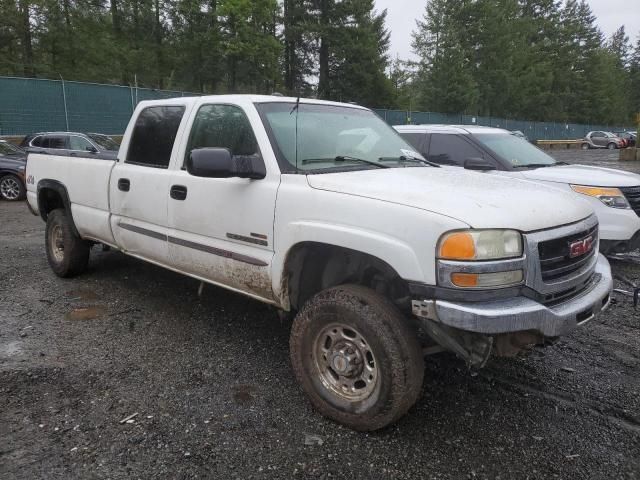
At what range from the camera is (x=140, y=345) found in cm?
396

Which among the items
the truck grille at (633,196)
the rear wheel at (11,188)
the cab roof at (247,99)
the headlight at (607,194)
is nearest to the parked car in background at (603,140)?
the truck grille at (633,196)

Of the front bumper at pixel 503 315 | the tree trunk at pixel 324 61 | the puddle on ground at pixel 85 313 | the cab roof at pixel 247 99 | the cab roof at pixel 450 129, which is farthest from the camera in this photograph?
the tree trunk at pixel 324 61

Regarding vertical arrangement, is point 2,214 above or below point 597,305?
below

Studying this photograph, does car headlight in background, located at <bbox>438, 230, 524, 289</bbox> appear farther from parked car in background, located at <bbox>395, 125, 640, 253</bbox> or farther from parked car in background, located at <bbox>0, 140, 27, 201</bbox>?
parked car in background, located at <bbox>0, 140, 27, 201</bbox>

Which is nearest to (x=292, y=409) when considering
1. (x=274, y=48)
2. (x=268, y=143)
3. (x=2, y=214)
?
(x=268, y=143)

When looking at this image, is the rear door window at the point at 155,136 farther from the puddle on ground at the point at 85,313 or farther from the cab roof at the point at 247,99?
the puddle on ground at the point at 85,313

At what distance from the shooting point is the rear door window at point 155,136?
4.20 meters

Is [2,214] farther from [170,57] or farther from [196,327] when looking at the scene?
[170,57]

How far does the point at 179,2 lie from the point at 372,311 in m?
36.5

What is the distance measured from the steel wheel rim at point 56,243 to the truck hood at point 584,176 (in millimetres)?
5511

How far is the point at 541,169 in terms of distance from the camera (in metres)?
6.64

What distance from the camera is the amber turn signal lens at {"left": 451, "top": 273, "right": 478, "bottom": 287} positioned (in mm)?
2414

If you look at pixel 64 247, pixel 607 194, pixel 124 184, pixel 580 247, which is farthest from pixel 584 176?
pixel 64 247

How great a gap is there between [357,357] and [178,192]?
1.96 metres
